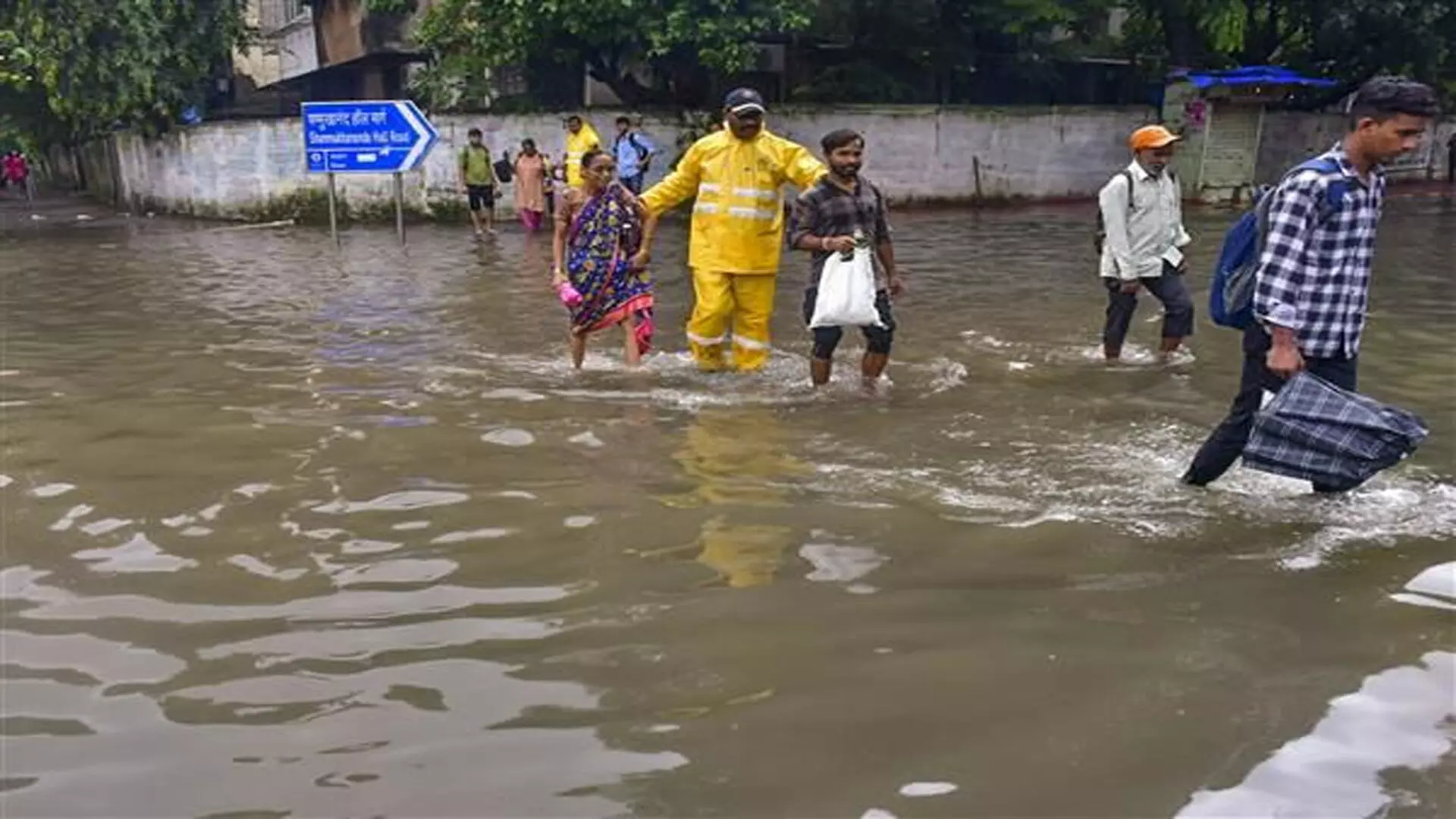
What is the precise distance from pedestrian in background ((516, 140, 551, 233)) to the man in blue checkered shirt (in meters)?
13.5

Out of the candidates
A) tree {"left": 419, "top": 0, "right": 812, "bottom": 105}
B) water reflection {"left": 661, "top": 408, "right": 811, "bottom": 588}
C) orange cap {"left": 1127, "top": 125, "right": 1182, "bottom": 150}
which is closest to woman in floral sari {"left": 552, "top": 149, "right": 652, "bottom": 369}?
water reflection {"left": 661, "top": 408, "right": 811, "bottom": 588}

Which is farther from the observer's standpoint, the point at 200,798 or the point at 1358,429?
the point at 1358,429

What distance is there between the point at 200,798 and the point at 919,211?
19290 millimetres

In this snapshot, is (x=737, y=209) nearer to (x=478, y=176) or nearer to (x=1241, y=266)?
(x=1241, y=266)

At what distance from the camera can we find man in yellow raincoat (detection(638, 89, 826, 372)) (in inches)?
265

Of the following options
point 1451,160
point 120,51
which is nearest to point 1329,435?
point 120,51

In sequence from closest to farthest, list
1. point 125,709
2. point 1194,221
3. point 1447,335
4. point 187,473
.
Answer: point 125,709
point 187,473
point 1447,335
point 1194,221

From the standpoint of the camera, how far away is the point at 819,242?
6.47 m

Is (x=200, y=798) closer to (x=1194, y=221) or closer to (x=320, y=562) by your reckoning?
(x=320, y=562)

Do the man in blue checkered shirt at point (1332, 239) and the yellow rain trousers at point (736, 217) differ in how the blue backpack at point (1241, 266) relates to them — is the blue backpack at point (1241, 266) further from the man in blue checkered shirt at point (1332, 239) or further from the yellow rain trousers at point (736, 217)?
the yellow rain trousers at point (736, 217)

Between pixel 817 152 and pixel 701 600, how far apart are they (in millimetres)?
17821

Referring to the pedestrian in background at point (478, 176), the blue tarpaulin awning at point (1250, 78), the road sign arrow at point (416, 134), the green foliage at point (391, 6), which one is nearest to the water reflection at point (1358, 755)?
the road sign arrow at point (416, 134)

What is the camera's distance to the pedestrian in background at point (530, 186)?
16.9m

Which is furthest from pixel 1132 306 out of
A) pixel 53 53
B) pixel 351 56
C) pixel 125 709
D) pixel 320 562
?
pixel 351 56
